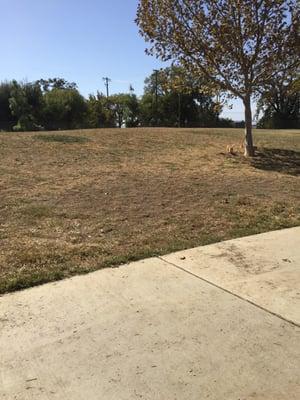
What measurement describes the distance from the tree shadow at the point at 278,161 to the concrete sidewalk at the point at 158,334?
251 inches

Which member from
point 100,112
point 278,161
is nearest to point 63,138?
point 278,161

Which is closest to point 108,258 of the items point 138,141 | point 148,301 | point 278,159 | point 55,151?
point 148,301

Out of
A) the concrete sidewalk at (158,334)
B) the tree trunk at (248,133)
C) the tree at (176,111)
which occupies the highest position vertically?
the tree at (176,111)

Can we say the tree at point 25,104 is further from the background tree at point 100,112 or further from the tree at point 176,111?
the tree at point 176,111

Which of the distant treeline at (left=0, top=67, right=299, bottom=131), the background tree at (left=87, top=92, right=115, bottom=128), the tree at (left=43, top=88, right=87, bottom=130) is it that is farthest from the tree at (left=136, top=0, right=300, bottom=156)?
the background tree at (left=87, top=92, right=115, bottom=128)

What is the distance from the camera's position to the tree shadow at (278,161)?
1105 centimetres

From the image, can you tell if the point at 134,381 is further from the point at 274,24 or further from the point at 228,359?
the point at 274,24

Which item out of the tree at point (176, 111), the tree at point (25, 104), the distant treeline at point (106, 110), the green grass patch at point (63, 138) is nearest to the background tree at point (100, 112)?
the distant treeline at point (106, 110)

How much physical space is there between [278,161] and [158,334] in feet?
30.3

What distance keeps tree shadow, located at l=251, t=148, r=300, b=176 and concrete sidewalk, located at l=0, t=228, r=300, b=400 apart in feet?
20.9

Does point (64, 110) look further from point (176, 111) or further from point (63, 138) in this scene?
point (63, 138)

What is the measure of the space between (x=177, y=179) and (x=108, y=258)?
4.43m

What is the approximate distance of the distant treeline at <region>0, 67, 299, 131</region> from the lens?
5459 cm

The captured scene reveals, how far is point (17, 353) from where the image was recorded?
10.6ft
